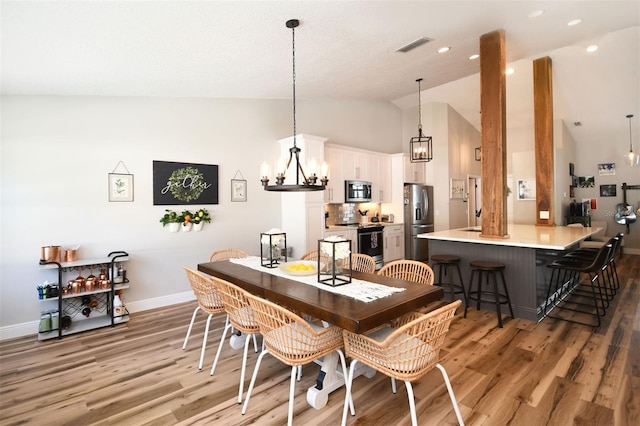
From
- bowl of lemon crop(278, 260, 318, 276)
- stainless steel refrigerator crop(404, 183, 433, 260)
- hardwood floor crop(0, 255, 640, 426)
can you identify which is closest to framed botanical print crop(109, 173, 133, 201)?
hardwood floor crop(0, 255, 640, 426)

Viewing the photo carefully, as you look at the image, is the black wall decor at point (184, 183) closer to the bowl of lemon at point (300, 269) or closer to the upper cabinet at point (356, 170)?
the upper cabinet at point (356, 170)

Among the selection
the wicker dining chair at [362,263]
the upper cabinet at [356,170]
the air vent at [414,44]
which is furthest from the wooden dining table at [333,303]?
the upper cabinet at [356,170]

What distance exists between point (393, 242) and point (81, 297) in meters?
5.07

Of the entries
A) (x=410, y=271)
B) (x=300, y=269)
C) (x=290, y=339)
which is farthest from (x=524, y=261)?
(x=290, y=339)

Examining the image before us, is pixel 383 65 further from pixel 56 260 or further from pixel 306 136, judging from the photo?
pixel 56 260

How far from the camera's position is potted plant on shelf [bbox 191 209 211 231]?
14.6 ft

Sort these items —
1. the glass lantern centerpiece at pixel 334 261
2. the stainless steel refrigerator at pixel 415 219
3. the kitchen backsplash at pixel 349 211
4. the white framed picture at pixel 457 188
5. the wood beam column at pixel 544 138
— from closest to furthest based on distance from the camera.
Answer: the glass lantern centerpiece at pixel 334 261 < the wood beam column at pixel 544 138 < the kitchen backsplash at pixel 349 211 < the stainless steel refrigerator at pixel 415 219 < the white framed picture at pixel 457 188

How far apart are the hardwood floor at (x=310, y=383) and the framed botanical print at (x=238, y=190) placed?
2.04 m

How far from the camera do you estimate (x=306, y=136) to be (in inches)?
199

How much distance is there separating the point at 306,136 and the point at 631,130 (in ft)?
27.1

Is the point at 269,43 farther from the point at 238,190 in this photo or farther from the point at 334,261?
the point at 238,190

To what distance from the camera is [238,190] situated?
4.91m

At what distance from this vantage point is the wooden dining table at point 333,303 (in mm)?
1791

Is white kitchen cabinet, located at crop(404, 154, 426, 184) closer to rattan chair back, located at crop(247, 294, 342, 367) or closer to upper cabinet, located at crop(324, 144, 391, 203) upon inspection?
upper cabinet, located at crop(324, 144, 391, 203)
